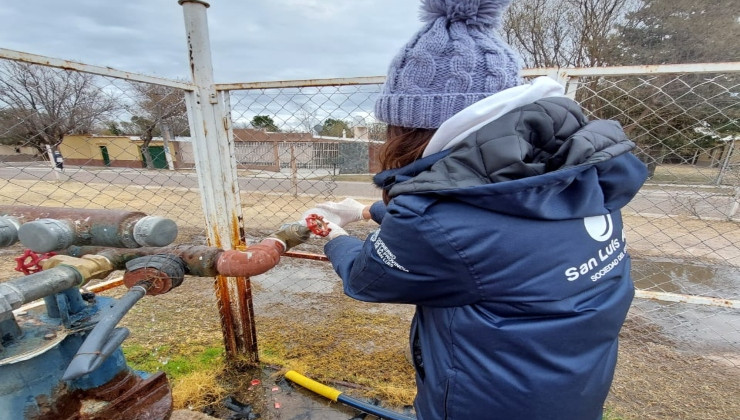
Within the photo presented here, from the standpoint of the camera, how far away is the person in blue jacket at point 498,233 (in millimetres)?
733

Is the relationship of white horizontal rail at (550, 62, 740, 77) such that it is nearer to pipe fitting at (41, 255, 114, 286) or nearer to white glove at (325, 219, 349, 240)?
white glove at (325, 219, 349, 240)

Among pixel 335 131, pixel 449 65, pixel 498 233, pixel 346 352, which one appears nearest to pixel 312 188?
pixel 335 131

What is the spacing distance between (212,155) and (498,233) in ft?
5.26

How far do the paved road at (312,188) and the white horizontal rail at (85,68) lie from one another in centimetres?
63

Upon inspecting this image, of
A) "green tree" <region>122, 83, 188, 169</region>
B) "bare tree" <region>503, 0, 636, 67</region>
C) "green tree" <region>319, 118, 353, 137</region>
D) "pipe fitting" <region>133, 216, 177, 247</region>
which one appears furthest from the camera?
"bare tree" <region>503, 0, 636, 67</region>

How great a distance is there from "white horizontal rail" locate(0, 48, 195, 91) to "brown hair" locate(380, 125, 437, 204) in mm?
1248

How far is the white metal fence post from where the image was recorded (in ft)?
5.49

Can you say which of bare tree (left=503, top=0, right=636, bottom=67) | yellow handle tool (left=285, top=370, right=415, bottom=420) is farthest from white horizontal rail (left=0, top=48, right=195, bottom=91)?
bare tree (left=503, top=0, right=636, bottom=67)

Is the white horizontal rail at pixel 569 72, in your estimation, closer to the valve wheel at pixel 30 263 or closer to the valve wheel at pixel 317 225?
the valve wheel at pixel 317 225

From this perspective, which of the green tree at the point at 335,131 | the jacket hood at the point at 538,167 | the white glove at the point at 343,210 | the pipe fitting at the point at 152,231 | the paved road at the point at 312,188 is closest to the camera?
the jacket hood at the point at 538,167

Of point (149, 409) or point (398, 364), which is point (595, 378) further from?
point (398, 364)

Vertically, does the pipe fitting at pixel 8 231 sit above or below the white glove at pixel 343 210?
above

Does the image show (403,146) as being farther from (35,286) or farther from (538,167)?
(35,286)

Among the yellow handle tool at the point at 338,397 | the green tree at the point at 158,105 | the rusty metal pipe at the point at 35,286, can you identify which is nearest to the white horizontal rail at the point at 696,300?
the yellow handle tool at the point at 338,397
